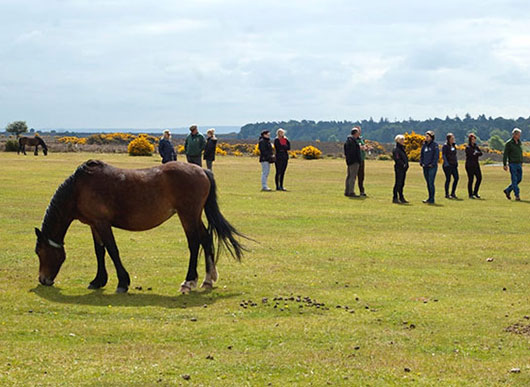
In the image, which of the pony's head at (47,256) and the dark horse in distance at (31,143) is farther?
the dark horse in distance at (31,143)

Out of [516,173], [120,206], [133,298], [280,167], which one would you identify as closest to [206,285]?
[133,298]

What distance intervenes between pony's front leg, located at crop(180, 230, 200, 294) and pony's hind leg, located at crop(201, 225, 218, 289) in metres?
0.15

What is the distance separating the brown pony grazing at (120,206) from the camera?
35.1ft

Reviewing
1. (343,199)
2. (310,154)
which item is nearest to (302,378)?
(343,199)

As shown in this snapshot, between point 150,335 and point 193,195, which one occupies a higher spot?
point 193,195

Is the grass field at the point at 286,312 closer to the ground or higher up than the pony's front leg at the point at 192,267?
closer to the ground

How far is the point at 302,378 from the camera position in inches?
272

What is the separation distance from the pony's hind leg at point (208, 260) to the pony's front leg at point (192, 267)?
151 mm

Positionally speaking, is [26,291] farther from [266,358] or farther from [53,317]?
[266,358]

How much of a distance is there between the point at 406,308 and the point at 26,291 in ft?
17.8

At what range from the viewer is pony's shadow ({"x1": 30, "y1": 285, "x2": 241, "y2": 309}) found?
32.8ft

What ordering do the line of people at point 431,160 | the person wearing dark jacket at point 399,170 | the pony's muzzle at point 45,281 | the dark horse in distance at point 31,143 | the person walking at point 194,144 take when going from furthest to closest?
the dark horse in distance at point 31,143, the person walking at point 194,144, the line of people at point 431,160, the person wearing dark jacket at point 399,170, the pony's muzzle at point 45,281

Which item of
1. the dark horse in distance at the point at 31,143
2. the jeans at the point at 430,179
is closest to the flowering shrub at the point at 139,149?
the dark horse in distance at the point at 31,143

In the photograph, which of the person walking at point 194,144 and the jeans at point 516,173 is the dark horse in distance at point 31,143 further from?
the jeans at point 516,173
